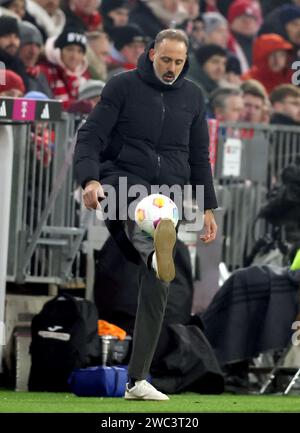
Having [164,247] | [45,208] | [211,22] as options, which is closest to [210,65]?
[211,22]

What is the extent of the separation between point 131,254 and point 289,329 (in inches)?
119

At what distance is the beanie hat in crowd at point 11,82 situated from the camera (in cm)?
1182

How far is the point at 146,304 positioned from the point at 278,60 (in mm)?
9347

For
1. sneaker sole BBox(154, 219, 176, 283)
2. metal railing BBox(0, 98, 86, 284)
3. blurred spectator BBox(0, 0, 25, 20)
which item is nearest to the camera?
sneaker sole BBox(154, 219, 176, 283)

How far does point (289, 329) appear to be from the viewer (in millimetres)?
10711

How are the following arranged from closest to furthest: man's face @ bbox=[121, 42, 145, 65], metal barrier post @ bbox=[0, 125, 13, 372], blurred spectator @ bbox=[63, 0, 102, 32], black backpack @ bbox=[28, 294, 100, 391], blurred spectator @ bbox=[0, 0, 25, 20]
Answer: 1. metal barrier post @ bbox=[0, 125, 13, 372]
2. black backpack @ bbox=[28, 294, 100, 391]
3. blurred spectator @ bbox=[0, 0, 25, 20]
4. blurred spectator @ bbox=[63, 0, 102, 32]
5. man's face @ bbox=[121, 42, 145, 65]

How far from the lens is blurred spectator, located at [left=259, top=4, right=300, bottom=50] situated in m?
17.6

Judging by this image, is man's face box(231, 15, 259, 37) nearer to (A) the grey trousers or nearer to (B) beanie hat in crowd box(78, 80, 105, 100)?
(B) beanie hat in crowd box(78, 80, 105, 100)

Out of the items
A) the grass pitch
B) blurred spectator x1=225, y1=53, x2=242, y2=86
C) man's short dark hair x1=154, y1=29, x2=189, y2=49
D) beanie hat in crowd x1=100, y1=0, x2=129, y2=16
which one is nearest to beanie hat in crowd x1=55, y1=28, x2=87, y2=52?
beanie hat in crowd x1=100, y1=0, x2=129, y2=16

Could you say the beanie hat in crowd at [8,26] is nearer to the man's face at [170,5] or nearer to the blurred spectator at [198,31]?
the man's face at [170,5]

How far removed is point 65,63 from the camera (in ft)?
45.5

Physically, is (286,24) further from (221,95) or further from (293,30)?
(221,95)

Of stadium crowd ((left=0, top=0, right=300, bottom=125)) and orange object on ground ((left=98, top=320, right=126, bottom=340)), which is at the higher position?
stadium crowd ((left=0, top=0, right=300, bottom=125))
